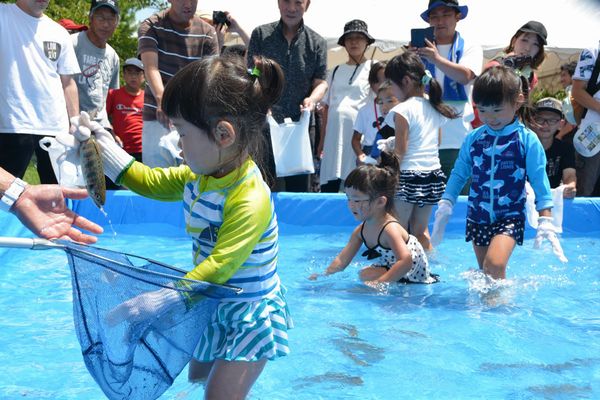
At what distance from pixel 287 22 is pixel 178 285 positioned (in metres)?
Answer: 5.24

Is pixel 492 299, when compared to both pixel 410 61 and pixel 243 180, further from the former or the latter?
pixel 243 180

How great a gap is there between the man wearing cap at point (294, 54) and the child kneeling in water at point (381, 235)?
2056 millimetres

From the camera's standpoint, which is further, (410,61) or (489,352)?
(410,61)

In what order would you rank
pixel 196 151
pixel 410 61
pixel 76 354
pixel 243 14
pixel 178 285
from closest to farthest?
pixel 178 285
pixel 196 151
pixel 76 354
pixel 410 61
pixel 243 14

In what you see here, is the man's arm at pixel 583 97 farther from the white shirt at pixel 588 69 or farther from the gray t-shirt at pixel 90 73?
Result: the gray t-shirt at pixel 90 73

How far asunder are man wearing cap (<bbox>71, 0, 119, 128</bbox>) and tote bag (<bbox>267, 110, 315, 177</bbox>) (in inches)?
66.1

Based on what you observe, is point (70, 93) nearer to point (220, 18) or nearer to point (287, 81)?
point (220, 18)

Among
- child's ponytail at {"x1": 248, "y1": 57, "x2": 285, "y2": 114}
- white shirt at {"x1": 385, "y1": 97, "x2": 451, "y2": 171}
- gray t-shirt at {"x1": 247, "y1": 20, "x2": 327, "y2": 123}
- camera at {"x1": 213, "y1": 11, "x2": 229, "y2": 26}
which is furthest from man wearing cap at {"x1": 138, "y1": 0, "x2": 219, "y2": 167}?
child's ponytail at {"x1": 248, "y1": 57, "x2": 285, "y2": 114}

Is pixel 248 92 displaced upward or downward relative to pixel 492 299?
upward

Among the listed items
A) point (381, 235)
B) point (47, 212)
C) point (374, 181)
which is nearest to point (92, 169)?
→ point (47, 212)

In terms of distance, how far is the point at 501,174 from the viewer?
507 cm

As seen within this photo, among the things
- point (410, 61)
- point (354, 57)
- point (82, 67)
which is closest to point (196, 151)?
point (410, 61)

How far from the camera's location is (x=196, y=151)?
2.64m

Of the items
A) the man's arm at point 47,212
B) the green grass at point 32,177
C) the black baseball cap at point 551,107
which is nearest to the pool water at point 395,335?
the man's arm at point 47,212
